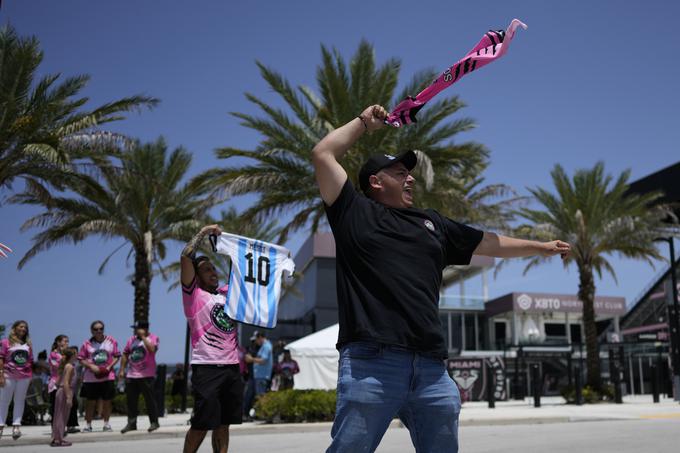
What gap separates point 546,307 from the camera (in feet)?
137

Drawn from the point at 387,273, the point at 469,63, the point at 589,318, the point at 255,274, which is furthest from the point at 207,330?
the point at 589,318

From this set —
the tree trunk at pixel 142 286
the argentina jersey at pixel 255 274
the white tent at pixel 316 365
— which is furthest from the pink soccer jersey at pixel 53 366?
the white tent at pixel 316 365

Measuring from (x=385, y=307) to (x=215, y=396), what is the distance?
126 inches

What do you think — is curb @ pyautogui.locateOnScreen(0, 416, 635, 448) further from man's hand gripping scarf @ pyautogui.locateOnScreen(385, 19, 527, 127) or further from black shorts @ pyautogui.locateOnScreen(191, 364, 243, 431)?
man's hand gripping scarf @ pyautogui.locateOnScreen(385, 19, 527, 127)

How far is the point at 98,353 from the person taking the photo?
1165 cm

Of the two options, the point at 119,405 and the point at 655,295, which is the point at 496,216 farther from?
the point at 655,295

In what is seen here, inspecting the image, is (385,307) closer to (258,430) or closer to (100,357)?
(258,430)

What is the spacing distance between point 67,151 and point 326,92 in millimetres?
6538

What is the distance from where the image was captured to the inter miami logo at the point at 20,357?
10.9 m

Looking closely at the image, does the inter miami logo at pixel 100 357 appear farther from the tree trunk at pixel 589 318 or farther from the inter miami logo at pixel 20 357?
the tree trunk at pixel 589 318

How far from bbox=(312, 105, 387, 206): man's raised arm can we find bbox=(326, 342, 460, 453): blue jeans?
71 cm

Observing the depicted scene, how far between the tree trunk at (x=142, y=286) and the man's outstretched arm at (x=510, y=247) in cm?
1781

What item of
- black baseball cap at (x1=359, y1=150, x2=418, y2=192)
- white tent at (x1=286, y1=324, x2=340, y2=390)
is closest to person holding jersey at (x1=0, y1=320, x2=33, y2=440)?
black baseball cap at (x1=359, y1=150, x2=418, y2=192)

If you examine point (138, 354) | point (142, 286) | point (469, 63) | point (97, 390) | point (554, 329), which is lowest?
point (97, 390)
